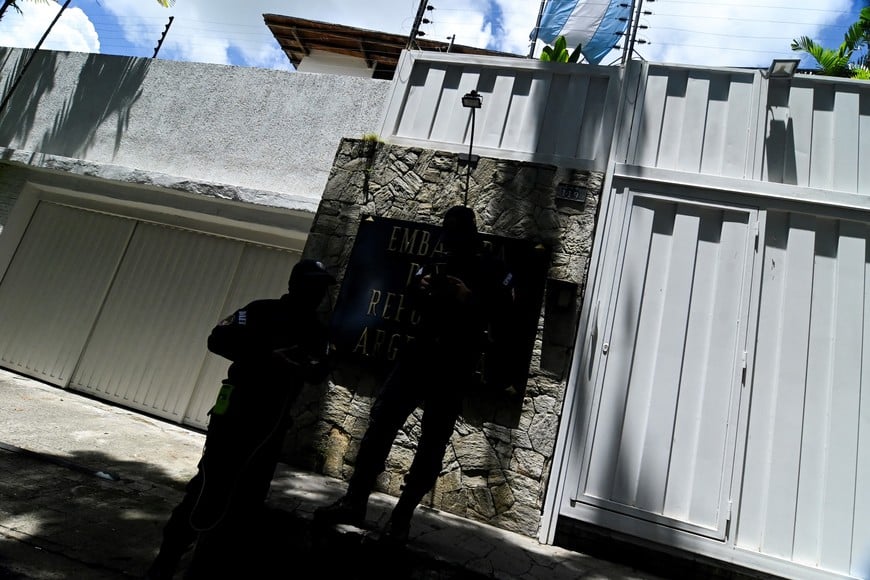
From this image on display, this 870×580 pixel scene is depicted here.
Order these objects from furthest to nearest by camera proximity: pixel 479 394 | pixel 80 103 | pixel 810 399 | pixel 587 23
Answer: pixel 80 103, pixel 587 23, pixel 479 394, pixel 810 399

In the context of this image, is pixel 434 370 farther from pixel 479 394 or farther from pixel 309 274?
pixel 479 394

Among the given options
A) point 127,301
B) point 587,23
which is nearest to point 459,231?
point 587,23

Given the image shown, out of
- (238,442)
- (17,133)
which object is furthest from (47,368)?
(238,442)

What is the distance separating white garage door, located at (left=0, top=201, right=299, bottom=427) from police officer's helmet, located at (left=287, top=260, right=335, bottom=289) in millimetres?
3735

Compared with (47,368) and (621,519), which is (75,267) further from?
(621,519)

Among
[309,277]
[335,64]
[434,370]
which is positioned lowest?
[434,370]

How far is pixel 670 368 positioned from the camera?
371 cm

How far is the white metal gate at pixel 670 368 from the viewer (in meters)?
3.51

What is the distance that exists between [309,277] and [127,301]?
5.47m

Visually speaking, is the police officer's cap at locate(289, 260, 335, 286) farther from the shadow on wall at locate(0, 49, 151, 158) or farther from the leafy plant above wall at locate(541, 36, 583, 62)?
the shadow on wall at locate(0, 49, 151, 158)

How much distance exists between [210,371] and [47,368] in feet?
8.67

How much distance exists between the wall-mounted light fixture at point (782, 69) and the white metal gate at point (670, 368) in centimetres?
124

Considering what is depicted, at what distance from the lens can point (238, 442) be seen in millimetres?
2447

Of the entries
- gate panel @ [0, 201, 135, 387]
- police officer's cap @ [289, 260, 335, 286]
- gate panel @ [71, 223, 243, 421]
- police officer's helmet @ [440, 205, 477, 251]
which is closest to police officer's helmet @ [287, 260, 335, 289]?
police officer's cap @ [289, 260, 335, 286]
